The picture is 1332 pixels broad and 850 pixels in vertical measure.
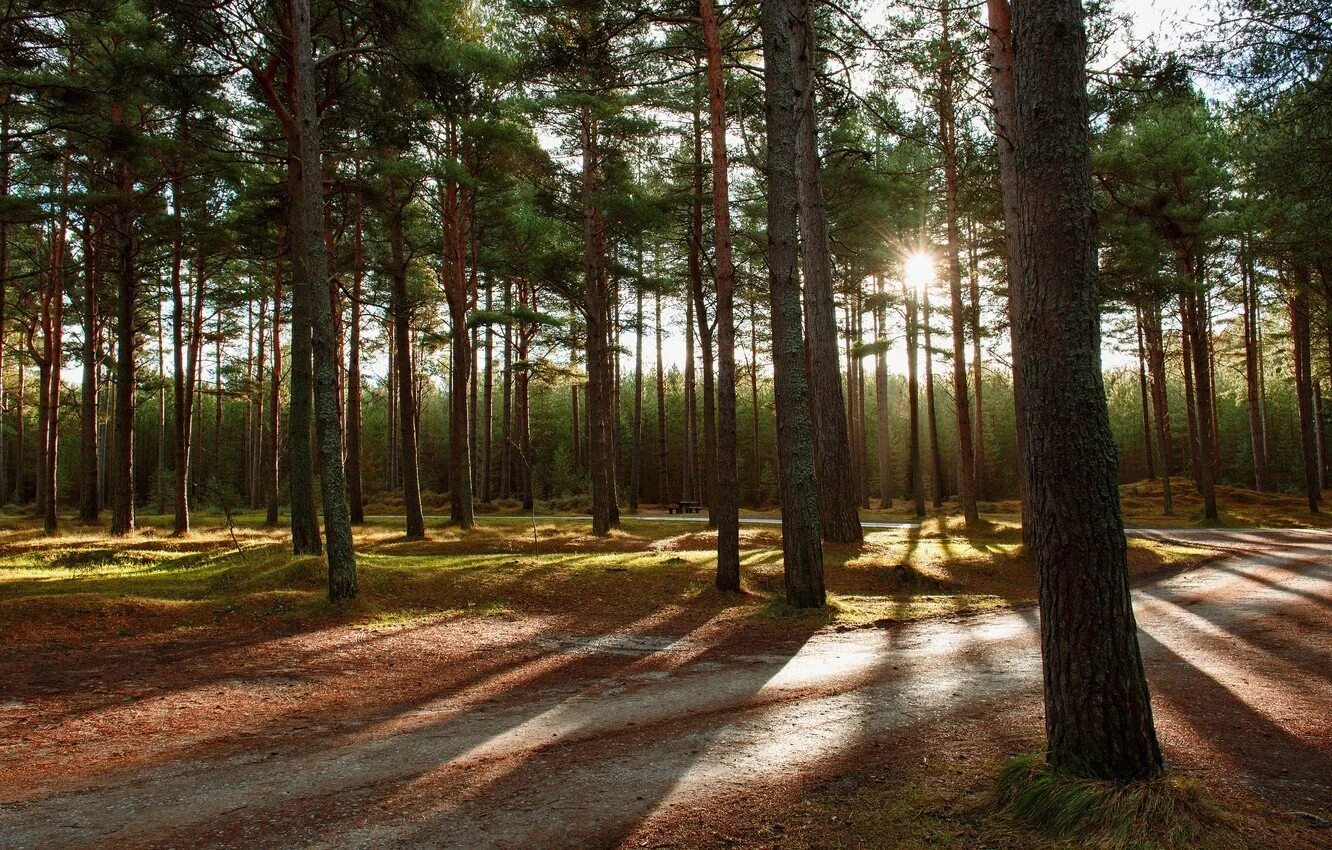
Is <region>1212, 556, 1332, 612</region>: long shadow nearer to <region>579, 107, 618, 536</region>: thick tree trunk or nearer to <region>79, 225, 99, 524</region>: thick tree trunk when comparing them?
<region>579, 107, 618, 536</region>: thick tree trunk

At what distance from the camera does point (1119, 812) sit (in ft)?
9.52

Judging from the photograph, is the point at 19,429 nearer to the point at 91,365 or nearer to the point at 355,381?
the point at 91,365

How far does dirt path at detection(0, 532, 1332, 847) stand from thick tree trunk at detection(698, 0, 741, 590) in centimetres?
195

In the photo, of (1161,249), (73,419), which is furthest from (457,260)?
(73,419)

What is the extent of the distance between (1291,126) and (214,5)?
17.2m

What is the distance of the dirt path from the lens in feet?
11.6

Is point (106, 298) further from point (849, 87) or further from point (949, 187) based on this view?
point (949, 187)

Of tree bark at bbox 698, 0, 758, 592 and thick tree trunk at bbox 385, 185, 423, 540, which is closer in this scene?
tree bark at bbox 698, 0, 758, 592

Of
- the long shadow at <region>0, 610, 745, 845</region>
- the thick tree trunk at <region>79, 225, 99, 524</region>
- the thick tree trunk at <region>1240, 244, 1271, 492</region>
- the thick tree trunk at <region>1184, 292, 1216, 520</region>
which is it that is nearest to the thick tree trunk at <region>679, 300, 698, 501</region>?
the thick tree trunk at <region>1184, 292, 1216, 520</region>

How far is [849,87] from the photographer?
435 inches

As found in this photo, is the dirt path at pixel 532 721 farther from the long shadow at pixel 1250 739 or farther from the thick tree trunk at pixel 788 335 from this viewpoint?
the thick tree trunk at pixel 788 335

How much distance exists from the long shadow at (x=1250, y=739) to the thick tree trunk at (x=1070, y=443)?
2.78ft

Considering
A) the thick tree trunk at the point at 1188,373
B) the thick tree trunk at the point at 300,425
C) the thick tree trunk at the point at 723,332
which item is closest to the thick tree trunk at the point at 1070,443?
the thick tree trunk at the point at 723,332

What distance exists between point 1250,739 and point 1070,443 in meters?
2.44
